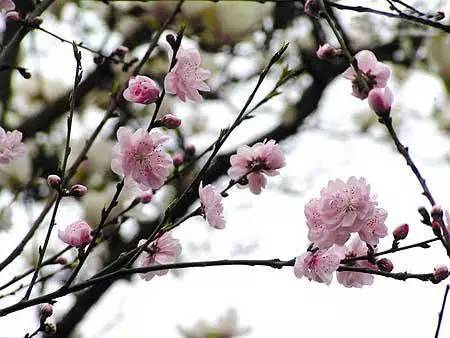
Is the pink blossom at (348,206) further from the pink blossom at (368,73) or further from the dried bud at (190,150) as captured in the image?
the dried bud at (190,150)

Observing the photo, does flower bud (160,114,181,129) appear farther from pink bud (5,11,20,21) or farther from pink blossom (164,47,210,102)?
pink bud (5,11,20,21)

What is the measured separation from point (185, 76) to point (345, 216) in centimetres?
20

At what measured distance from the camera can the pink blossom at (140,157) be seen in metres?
0.66

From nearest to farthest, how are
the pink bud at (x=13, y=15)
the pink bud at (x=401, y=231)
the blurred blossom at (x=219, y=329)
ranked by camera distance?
A: the pink bud at (x=401, y=231)
the pink bud at (x=13, y=15)
the blurred blossom at (x=219, y=329)

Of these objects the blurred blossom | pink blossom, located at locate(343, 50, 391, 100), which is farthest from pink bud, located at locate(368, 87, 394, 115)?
the blurred blossom

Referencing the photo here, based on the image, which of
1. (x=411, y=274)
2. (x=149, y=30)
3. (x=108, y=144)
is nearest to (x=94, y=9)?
(x=149, y=30)

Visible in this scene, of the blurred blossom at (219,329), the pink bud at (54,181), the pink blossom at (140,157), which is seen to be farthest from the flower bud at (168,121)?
the blurred blossom at (219,329)

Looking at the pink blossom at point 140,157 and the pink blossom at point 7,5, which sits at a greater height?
the pink blossom at point 7,5

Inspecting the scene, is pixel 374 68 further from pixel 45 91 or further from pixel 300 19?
pixel 45 91

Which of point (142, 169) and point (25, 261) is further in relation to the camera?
point (25, 261)

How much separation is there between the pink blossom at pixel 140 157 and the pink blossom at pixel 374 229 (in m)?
0.20

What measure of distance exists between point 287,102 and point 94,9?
587 millimetres

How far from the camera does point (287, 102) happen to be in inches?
77.1

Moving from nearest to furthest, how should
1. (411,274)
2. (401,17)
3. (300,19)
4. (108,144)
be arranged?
(411,274) → (401,17) → (108,144) → (300,19)
